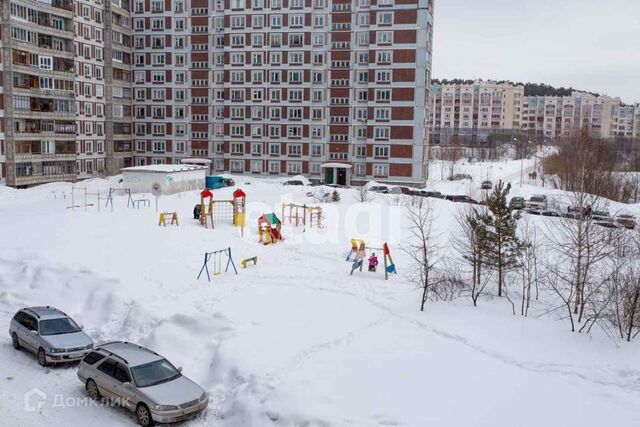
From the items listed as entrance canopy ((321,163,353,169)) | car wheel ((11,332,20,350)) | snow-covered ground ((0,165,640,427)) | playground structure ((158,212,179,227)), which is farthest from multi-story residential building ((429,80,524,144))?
car wheel ((11,332,20,350))

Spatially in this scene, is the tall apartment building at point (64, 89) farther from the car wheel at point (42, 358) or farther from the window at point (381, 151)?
the car wheel at point (42, 358)

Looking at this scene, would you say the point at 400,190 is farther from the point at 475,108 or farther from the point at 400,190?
the point at 475,108

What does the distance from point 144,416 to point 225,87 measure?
61.3m

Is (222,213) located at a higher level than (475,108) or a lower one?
lower

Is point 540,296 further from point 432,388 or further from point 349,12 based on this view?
point 349,12

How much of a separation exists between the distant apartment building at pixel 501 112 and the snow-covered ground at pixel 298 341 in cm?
14386

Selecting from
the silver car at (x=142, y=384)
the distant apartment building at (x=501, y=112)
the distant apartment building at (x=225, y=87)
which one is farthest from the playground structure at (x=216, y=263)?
the distant apartment building at (x=501, y=112)

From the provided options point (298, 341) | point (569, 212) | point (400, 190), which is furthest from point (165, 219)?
point (400, 190)

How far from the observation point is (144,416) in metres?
14.1

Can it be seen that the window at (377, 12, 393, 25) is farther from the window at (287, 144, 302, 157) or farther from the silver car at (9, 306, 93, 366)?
the silver car at (9, 306, 93, 366)

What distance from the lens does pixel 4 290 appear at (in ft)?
74.9

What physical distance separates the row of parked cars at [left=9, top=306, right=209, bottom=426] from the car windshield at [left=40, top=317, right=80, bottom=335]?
0.09 feet

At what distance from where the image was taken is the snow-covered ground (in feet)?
47.0

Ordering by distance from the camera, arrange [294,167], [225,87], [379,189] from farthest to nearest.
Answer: [225,87] → [294,167] → [379,189]
